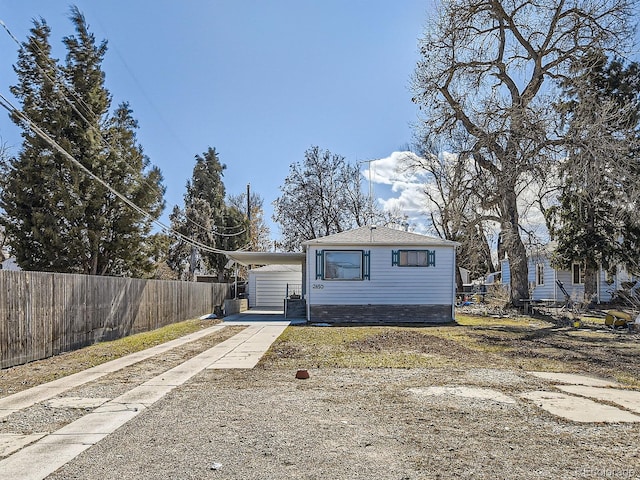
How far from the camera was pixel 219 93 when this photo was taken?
17.5 metres

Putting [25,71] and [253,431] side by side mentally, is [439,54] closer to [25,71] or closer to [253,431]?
[25,71]

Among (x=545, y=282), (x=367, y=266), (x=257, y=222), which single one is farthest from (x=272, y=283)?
(x=545, y=282)

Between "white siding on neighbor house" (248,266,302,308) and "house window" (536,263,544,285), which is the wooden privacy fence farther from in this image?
"house window" (536,263,544,285)

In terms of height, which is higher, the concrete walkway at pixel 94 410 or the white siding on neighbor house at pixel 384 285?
the white siding on neighbor house at pixel 384 285

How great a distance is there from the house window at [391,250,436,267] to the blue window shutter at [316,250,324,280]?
2332mm

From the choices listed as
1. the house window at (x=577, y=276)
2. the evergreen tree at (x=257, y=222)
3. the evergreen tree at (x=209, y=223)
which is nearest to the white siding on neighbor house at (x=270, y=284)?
the evergreen tree at (x=209, y=223)

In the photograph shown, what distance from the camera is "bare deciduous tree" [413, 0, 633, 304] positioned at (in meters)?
17.0

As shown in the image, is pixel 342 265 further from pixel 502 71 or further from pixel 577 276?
pixel 577 276

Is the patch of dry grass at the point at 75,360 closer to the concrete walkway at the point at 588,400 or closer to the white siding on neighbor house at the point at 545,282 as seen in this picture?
the concrete walkway at the point at 588,400

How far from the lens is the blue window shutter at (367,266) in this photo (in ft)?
55.2

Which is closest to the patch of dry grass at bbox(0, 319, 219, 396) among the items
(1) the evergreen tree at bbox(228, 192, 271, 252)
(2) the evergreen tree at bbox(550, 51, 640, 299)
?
(2) the evergreen tree at bbox(550, 51, 640, 299)

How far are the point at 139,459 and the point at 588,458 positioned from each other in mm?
3160

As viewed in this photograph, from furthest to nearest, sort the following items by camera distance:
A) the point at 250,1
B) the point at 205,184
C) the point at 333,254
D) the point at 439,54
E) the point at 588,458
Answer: the point at 205,184 < the point at 439,54 < the point at 333,254 < the point at 250,1 < the point at 588,458

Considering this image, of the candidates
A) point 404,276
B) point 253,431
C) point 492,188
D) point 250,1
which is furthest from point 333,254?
point 253,431
